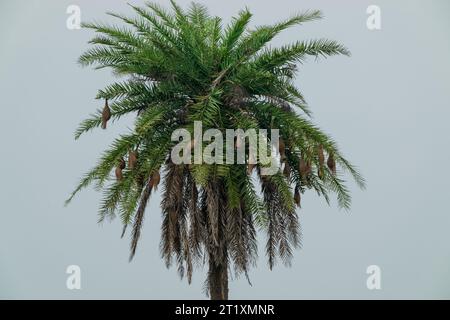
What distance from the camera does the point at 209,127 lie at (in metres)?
18.4

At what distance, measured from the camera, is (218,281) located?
64.3 feet

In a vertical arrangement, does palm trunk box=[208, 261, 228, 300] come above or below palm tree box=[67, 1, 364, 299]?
below

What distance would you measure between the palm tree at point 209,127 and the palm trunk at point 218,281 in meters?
0.03

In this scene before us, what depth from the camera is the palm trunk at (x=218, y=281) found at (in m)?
19.5

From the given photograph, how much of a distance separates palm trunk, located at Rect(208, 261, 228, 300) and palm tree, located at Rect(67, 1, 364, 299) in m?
0.03

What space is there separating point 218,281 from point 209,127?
354 centimetres

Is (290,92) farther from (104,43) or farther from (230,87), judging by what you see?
(104,43)

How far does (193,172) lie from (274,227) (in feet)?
8.89

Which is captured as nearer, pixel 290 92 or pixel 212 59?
pixel 212 59

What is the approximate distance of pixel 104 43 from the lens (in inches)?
772

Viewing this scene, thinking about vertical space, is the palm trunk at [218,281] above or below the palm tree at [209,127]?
below

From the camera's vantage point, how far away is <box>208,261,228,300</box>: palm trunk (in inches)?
770

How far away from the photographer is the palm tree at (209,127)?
1864 centimetres
